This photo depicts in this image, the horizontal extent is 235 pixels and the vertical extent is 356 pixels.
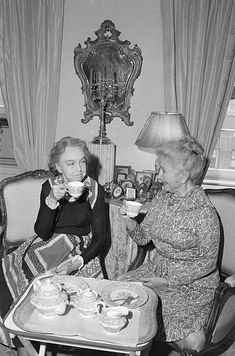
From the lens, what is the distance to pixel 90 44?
12.4 feet

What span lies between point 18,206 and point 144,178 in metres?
1.06

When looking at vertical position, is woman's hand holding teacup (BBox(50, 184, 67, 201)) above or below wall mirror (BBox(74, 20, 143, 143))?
below

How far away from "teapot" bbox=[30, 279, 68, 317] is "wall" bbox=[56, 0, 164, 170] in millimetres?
2204

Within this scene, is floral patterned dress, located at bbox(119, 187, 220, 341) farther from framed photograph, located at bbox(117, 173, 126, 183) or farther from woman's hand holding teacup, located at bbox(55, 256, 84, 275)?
framed photograph, located at bbox(117, 173, 126, 183)

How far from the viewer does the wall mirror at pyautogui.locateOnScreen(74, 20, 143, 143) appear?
3.71 metres

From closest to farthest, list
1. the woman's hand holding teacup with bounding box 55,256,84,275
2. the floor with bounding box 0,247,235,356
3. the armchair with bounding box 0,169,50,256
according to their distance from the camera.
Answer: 1. the woman's hand holding teacup with bounding box 55,256,84,275
2. the floor with bounding box 0,247,235,356
3. the armchair with bounding box 0,169,50,256

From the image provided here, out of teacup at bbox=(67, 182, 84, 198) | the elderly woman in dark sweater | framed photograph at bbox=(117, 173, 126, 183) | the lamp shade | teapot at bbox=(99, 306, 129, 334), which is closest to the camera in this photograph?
teapot at bbox=(99, 306, 129, 334)

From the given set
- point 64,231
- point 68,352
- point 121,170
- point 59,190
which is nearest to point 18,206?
point 64,231

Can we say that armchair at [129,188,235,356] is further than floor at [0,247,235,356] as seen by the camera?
No

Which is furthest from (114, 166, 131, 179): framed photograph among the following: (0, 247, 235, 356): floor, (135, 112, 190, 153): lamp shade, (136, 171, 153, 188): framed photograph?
(0, 247, 235, 356): floor

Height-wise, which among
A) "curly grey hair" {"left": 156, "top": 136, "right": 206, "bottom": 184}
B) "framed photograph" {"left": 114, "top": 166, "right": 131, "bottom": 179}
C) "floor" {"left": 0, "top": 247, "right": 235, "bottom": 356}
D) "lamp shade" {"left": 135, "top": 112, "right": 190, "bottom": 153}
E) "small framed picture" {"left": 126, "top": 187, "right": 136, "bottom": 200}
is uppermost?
"lamp shade" {"left": 135, "top": 112, "right": 190, "bottom": 153}

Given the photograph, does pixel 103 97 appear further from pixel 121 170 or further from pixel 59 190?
pixel 59 190

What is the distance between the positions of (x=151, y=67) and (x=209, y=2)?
2.27 ft

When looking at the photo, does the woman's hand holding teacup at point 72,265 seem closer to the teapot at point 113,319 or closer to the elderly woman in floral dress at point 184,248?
the elderly woman in floral dress at point 184,248
